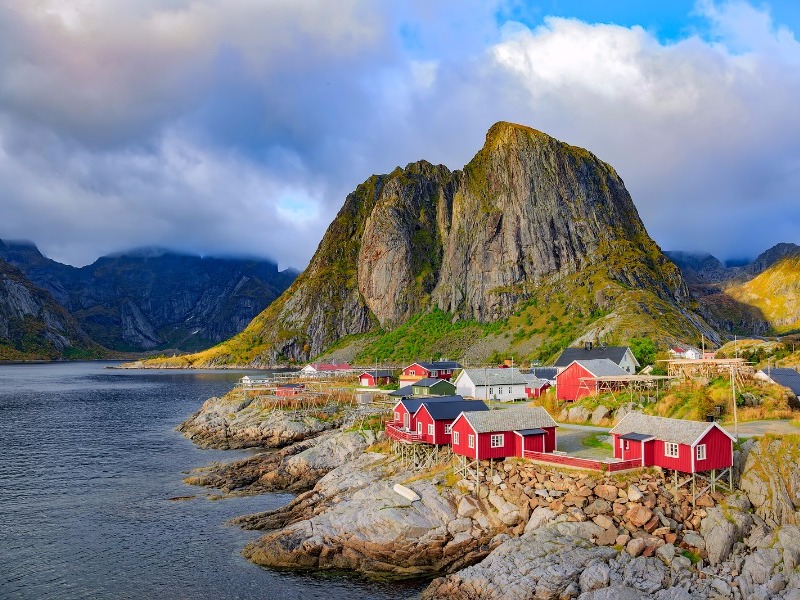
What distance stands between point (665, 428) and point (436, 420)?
62.4 feet

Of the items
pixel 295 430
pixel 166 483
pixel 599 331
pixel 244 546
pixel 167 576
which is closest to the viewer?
pixel 167 576

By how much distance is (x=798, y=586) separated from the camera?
3084 cm

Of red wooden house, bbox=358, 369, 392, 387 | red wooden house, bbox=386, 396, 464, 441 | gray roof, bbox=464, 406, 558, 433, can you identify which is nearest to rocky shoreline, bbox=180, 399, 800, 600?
gray roof, bbox=464, 406, 558, 433

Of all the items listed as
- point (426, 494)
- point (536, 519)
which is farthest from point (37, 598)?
point (536, 519)

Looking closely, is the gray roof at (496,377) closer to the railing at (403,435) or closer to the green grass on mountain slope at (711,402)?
the green grass on mountain slope at (711,402)

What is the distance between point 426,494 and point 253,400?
2648 inches

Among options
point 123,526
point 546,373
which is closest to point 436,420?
point 123,526

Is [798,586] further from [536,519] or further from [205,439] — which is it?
[205,439]

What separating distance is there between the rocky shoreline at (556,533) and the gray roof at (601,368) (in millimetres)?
32772

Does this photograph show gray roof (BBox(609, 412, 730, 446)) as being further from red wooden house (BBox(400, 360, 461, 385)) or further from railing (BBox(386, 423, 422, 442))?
red wooden house (BBox(400, 360, 461, 385))

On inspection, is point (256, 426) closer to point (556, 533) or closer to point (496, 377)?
point (496, 377)

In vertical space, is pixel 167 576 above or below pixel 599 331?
below

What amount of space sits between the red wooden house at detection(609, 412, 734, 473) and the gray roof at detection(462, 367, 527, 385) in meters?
44.3

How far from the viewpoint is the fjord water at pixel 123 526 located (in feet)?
123
